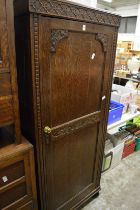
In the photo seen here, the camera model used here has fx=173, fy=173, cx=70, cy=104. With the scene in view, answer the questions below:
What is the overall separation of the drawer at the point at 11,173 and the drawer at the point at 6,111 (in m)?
0.27

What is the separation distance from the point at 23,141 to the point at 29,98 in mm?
278

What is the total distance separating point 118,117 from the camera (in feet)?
6.68

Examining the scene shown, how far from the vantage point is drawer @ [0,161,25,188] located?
3.23ft

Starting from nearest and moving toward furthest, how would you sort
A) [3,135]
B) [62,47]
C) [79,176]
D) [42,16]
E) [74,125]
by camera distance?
1. [42,16]
2. [62,47]
3. [3,135]
4. [74,125]
5. [79,176]

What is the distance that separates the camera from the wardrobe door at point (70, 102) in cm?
98

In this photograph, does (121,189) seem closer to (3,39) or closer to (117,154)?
(117,154)

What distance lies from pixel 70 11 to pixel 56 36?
159 millimetres

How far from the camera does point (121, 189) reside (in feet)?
6.45

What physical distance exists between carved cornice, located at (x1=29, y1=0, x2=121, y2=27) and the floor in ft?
5.53

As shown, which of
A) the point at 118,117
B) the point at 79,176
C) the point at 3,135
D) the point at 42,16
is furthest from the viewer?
the point at 118,117

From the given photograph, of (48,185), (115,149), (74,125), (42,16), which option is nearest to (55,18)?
(42,16)

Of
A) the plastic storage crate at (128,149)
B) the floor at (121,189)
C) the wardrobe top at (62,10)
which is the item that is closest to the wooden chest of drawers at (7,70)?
the wardrobe top at (62,10)

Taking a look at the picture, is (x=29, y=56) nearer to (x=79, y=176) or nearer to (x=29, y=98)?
(x=29, y=98)

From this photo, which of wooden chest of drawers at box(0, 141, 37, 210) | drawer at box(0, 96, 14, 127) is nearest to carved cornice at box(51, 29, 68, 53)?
drawer at box(0, 96, 14, 127)
